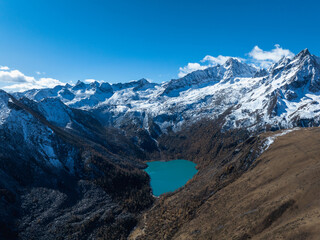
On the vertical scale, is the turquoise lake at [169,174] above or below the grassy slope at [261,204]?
below

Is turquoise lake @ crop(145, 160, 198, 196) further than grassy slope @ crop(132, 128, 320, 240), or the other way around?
turquoise lake @ crop(145, 160, 198, 196)

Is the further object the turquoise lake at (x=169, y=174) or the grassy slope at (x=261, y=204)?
the turquoise lake at (x=169, y=174)

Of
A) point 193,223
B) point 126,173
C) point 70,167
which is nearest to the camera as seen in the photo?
point 193,223

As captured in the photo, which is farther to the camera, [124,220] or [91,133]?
[91,133]

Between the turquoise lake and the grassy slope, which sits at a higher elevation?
the grassy slope

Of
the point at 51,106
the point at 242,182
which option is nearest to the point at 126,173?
the point at 242,182

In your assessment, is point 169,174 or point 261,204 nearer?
point 261,204

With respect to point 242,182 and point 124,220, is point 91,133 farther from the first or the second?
point 242,182

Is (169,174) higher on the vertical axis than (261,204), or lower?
lower
